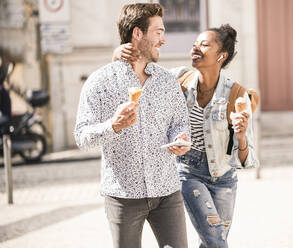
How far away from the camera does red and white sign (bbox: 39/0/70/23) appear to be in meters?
12.3

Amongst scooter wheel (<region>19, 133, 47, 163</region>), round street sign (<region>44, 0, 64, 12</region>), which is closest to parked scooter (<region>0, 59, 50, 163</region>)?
scooter wheel (<region>19, 133, 47, 163</region>)

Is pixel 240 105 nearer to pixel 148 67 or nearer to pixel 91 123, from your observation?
pixel 148 67

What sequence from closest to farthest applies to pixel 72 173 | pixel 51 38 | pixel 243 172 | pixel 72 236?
pixel 72 236
pixel 243 172
pixel 72 173
pixel 51 38

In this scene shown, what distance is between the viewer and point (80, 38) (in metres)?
12.8

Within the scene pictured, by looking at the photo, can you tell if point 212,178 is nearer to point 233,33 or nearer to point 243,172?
point 233,33

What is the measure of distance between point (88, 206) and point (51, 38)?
6.34 metres

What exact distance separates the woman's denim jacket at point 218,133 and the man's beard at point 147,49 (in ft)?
2.41

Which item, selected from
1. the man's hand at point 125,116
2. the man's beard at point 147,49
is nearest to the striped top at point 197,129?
the man's beard at point 147,49

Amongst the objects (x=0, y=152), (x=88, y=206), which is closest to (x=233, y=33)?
(x=88, y=206)

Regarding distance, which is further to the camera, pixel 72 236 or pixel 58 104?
pixel 58 104

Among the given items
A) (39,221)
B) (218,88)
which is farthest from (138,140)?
(39,221)

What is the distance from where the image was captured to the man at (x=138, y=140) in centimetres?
286

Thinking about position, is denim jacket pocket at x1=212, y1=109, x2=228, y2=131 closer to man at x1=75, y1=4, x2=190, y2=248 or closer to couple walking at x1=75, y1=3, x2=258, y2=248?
couple walking at x1=75, y1=3, x2=258, y2=248

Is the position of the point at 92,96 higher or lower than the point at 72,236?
higher
